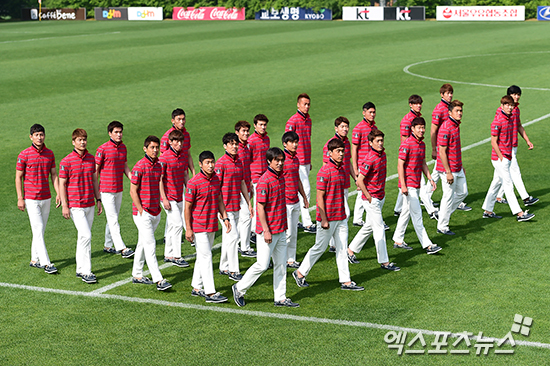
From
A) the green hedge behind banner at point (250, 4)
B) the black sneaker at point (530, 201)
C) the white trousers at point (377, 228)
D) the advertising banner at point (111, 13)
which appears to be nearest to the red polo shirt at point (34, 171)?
the white trousers at point (377, 228)

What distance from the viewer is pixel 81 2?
81812mm

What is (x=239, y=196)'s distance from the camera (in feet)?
37.5

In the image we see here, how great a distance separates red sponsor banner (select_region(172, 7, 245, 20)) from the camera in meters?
68.7

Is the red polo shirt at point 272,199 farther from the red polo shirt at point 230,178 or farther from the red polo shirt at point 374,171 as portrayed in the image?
the red polo shirt at point 374,171

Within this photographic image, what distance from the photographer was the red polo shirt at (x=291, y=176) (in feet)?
37.0

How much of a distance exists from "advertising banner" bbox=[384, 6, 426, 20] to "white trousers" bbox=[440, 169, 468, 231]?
164 ft

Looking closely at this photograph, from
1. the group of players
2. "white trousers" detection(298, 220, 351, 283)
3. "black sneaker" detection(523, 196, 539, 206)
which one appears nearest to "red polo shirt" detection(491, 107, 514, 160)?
the group of players

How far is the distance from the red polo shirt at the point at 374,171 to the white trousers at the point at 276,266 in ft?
6.85

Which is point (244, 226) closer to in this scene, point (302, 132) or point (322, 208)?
point (322, 208)

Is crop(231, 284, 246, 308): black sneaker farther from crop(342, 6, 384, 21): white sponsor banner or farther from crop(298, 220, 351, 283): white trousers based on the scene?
crop(342, 6, 384, 21): white sponsor banner

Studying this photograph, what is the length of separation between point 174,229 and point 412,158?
394cm

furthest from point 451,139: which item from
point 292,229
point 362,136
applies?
point 292,229

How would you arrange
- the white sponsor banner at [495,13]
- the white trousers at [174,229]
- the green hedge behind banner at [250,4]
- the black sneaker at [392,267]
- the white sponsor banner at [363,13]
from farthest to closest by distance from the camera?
1. the green hedge behind banner at [250,4]
2. the white sponsor banner at [363,13]
3. the white sponsor banner at [495,13]
4. the white trousers at [174,229]
5. the black sneaker at [392,267]

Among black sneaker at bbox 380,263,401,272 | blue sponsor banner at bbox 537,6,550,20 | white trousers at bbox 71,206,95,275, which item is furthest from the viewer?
blue sponsor banner at bbox 537,6,550,20
